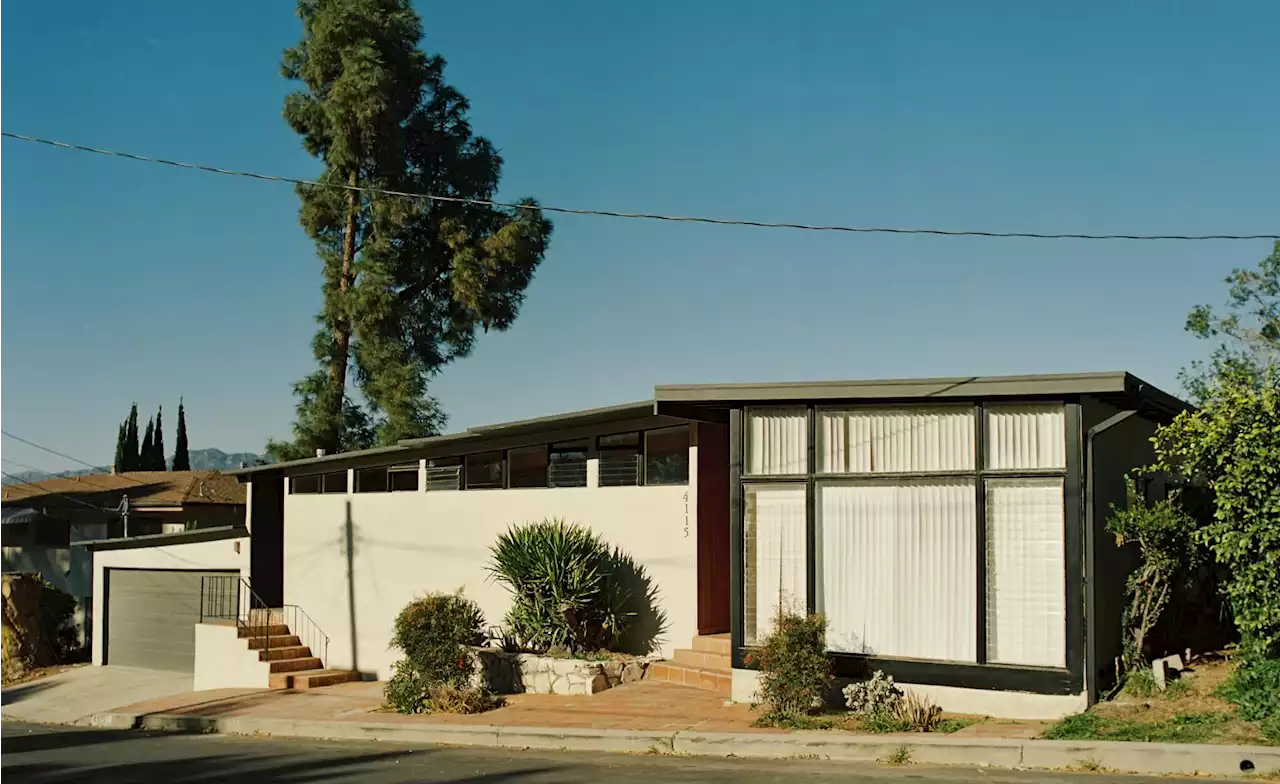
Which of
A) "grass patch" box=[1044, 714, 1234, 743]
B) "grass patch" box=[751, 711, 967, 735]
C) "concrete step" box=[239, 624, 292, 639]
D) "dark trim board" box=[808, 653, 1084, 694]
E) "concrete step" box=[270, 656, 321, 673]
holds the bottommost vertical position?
"concrete step" box=[270, 656, 321, 673]

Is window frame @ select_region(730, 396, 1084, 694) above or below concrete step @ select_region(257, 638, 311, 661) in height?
above

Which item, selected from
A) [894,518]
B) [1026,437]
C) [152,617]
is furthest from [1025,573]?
[152,617]

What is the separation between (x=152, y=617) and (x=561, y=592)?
12086 mm

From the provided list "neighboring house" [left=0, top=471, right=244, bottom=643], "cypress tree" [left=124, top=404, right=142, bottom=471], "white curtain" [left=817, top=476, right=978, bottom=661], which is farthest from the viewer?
"cypress tree" [left=124, top=404, right=142, bottom=471]

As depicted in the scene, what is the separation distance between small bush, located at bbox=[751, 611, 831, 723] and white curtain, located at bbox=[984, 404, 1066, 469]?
2.72 m

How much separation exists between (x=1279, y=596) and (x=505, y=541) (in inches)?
411

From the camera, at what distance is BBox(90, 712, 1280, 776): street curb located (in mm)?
11070

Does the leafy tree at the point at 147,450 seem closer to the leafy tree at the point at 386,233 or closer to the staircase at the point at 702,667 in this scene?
the leafy tree at the point at 386,233

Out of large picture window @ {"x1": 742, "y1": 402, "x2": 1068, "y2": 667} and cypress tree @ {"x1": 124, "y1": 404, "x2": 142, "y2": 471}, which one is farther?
cypress tree @ {"x1": 124, "y1": 404, "x2": 142, "y2": 471}

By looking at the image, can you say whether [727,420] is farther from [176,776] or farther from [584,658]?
[176,776]

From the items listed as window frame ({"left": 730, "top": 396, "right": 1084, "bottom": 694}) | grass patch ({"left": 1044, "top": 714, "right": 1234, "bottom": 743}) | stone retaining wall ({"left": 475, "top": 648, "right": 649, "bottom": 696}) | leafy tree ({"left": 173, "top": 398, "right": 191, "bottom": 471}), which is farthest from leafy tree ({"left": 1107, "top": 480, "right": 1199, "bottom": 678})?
leafy tree ({"left": 173, "top": 398, "right": 191, "bottom": 471})

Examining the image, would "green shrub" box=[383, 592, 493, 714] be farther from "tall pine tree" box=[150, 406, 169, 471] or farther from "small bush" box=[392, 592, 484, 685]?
"tall pine tree" box=[150, 406, 169, 471]

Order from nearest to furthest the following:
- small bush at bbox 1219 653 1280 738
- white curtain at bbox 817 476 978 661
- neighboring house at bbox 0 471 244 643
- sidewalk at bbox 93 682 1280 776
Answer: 1. sidewalk at bbox 93 682 1280 776
2. small bush at bbox 1219 653 1280 738
3. white curtain at bbox 817 476 978 661
4. neighboring house at bbox 0 471 244 643

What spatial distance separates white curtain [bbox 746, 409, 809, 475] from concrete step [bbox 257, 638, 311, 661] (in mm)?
11182
